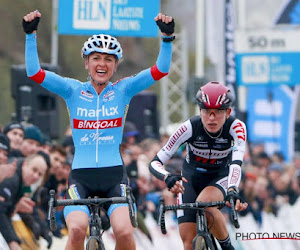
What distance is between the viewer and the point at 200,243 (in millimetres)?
8914

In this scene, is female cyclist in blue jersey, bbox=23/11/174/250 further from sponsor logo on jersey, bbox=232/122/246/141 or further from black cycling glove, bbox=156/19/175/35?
sponsor logo on jersey, bbox=232/122/246/141

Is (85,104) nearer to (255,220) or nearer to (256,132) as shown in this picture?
(255,220)

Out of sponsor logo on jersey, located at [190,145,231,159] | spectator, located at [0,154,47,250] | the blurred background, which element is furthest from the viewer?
the blurred background

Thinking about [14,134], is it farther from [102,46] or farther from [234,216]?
[234,216]

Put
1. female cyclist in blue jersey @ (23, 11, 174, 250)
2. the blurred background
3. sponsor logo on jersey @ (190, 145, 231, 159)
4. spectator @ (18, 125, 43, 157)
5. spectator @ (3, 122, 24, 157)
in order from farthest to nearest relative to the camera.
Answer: the blurred background < spectator @ (18, 125, 43, 157) < spectator @ (3, 122, 24, 157) < sponsor logo on jersey @ (190, 145, 231, 159) < female cyclist in blue jersey @ (23, 11, 174, 250)

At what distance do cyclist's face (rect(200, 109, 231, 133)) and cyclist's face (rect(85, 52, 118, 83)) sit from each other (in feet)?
3.35

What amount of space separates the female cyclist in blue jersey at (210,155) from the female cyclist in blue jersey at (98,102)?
0.52 metres

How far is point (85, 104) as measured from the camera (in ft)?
30.0

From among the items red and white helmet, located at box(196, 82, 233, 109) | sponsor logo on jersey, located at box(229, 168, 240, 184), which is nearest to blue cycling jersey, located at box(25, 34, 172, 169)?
red and white helmet, located at box(196, 82, 233, 109)

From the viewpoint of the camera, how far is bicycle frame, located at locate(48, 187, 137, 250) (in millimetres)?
8234

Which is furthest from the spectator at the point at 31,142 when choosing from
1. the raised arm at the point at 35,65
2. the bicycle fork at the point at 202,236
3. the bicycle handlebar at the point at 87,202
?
the bicycle handlebar at the point at 87,202

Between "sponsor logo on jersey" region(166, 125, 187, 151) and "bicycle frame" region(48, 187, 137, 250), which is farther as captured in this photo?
"sponsor logo on jersey" region(166, 125, 187, 151)

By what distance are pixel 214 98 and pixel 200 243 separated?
55.3 inches

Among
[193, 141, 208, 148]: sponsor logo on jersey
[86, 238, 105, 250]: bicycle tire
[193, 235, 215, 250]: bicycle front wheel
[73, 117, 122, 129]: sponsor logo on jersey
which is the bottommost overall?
[193, 235, 215, 250]: bicycle front wheel
